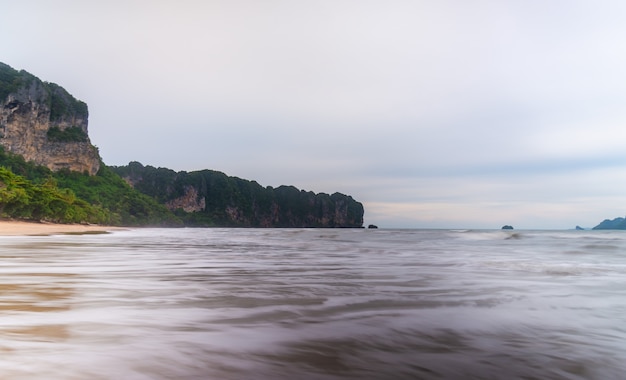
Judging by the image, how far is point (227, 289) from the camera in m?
6.08

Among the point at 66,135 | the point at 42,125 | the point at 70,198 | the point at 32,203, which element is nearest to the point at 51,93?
the point at 42,125

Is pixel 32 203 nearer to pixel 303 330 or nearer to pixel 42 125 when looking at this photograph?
pixel 303 330

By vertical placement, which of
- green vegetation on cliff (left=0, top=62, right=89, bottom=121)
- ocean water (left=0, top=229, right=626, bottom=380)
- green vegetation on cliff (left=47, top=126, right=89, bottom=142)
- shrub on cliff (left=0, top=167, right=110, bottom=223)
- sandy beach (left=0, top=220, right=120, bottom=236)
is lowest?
sandy beach (left=0, top=220, right=120, bottom=236)

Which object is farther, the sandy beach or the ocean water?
the sandy beach

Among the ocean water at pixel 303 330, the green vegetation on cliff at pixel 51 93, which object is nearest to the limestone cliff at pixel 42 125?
the green vegetation on cliff at pixel 51 93

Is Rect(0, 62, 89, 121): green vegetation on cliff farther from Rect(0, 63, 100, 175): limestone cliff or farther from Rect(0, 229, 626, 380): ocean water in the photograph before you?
Rect(0, 229, 626, 380): ocean water

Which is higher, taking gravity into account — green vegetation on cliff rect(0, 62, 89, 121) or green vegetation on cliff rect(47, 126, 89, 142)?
green vegetation on cliff rect(0, 62, 89, 121)

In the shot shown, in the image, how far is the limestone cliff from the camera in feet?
279

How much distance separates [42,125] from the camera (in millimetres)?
92750

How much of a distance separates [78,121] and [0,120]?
22.3 meters

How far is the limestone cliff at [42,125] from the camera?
8506 centimetres

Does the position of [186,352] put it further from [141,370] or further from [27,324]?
[27,324]

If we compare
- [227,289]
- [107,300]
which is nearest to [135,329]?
[107,300]

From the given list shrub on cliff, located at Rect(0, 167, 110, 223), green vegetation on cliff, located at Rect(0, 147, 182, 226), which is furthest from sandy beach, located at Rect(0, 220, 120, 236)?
green vegetation on cliff, located at Rect(0, 147, 182, 226)
